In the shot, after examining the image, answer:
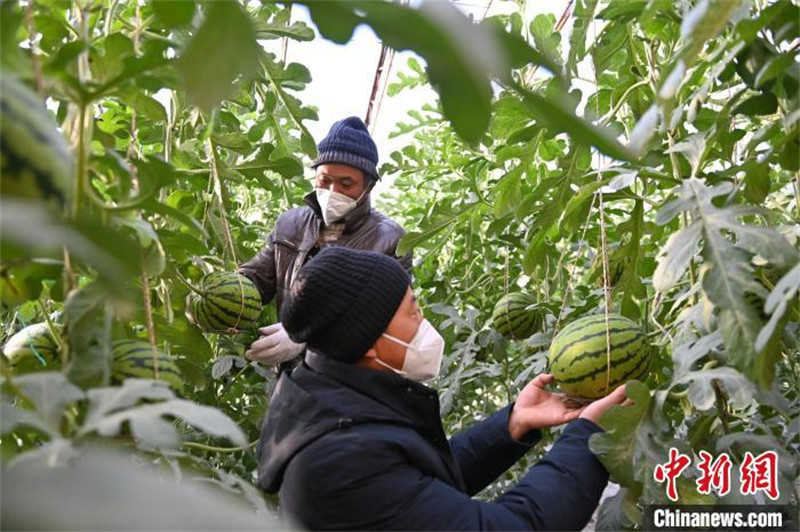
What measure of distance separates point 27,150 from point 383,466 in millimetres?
1110

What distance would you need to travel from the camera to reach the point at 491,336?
380cm

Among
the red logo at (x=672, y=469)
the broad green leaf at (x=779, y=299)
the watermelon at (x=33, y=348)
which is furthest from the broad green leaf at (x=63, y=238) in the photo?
the red logo at (x=672, y=469)

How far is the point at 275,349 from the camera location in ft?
10.7

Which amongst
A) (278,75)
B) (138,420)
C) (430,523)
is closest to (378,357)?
(430,523)

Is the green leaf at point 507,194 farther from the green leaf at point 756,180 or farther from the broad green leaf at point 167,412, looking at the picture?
the broad green leaf at point 167,412

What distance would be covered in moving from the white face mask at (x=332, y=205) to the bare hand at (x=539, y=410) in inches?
60.4

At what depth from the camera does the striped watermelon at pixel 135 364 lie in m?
1.56

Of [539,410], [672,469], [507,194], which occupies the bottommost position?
[672,469]

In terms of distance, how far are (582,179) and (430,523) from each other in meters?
1.05

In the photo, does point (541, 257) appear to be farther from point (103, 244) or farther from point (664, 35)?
point (103, 244)

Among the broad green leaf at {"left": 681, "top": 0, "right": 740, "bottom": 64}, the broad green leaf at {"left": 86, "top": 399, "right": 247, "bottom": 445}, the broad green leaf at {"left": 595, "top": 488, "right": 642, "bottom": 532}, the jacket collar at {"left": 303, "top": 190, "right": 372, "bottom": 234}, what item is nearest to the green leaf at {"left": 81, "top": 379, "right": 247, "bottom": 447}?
the broad green leaf at {"left": 86, "top": 399, "right": 247, "bottom": 445}

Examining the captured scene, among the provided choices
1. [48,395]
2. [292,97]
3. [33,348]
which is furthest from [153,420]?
[292,97]

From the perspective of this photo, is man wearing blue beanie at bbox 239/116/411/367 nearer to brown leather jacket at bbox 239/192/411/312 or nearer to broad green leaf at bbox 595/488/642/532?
brown leather jacket at bbox 239/192/411/312

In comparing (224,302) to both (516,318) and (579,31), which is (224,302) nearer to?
(516,318)
